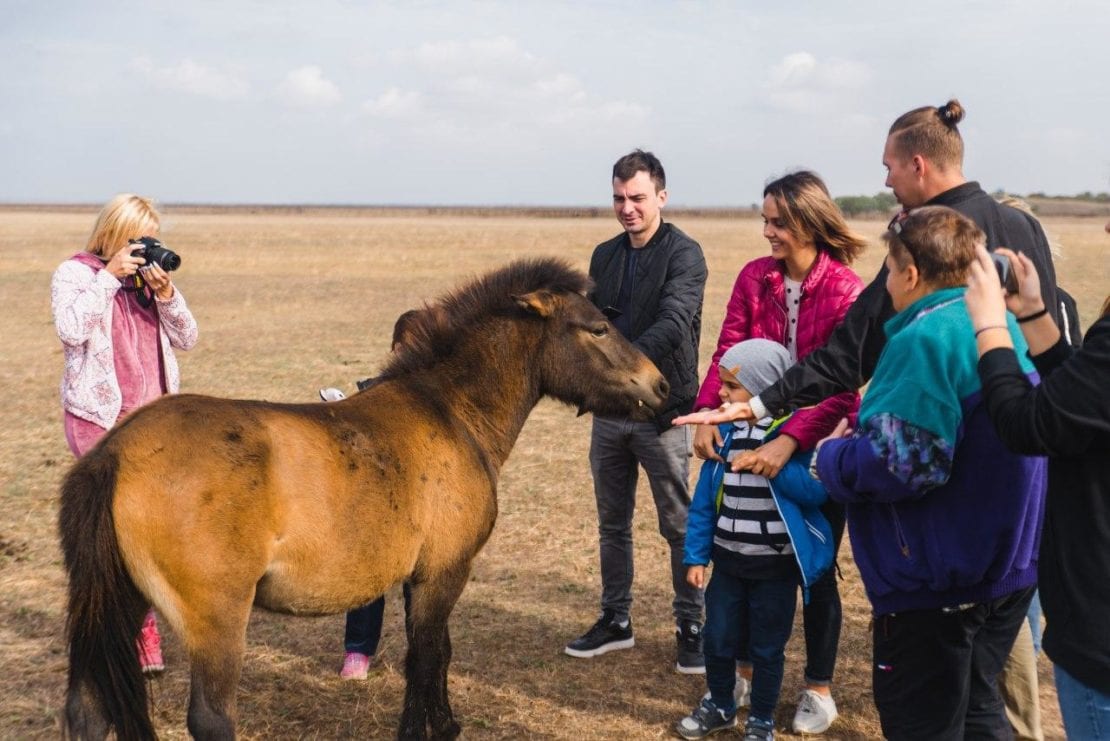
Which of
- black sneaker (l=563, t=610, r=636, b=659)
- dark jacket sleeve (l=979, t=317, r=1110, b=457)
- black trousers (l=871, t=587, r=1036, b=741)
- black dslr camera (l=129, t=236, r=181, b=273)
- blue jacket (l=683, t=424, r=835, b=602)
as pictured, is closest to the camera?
dark jacket sleeve (l=979, t=317, r=1110, b=457)

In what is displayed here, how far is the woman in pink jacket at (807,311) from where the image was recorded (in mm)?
4323

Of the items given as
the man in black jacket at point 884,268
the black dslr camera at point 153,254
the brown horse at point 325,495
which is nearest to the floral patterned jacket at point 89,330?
the black dslr camera at point 153,254

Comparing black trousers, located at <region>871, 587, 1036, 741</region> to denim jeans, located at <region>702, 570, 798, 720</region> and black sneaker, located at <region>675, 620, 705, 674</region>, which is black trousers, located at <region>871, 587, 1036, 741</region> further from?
black sneaker, located at <region>675, 620, 705, 674</region>

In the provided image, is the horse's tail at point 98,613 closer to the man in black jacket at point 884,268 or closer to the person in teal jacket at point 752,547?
the man in black jacket at point 884,268

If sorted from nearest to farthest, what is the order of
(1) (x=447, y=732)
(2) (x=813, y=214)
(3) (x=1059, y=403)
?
(3) (x=1059, y=403)
(2) (x=813, y=214)
(1) (x=447, y=732)

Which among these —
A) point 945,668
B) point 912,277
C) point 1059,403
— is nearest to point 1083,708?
point 945,668

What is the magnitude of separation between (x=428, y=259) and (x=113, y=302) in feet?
99.3

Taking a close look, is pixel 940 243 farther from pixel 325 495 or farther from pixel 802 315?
pixel 325 495

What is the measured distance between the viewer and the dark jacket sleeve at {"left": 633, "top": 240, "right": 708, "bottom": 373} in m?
5.01

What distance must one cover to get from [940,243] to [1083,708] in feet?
4.60

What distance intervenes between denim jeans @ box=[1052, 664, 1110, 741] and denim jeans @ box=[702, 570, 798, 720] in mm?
1763

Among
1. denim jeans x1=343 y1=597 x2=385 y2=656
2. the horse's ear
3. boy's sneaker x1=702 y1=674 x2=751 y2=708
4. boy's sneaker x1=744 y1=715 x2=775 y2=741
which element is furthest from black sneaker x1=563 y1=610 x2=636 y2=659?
the horse's ear

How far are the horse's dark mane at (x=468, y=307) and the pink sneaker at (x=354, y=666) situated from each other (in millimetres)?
1788

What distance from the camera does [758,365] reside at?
415 centimetres
